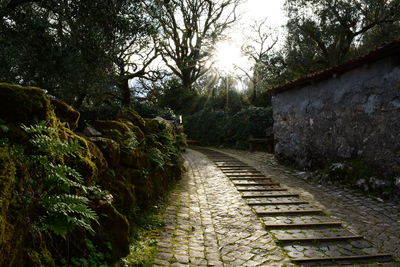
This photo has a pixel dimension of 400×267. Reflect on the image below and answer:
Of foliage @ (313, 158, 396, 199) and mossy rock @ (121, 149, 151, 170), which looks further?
foliage @ (313, 158, 396, 199)

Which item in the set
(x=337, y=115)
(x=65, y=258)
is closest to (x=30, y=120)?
(x=65, y=258)

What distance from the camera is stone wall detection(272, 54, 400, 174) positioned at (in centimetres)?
692

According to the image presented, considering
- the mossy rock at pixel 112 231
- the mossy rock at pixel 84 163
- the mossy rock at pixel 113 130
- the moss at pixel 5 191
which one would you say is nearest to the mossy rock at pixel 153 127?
the mossy rock at pixel 113 130

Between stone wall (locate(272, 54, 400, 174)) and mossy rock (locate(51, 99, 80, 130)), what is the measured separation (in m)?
7.01

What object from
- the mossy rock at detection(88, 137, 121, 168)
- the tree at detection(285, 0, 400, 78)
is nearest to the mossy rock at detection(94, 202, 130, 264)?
the mossy rock at detection(88, 137, 121, 168)

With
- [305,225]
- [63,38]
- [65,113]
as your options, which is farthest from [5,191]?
[63,38]

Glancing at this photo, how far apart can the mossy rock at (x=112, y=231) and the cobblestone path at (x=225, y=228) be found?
55 centimetres

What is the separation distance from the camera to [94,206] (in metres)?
3.33

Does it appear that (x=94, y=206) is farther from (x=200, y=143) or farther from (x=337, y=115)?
(x=200, y=143)

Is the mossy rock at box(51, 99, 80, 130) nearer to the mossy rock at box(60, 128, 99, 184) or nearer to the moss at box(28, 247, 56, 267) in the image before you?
the mossy rock at box(60, 128, 99, 184)

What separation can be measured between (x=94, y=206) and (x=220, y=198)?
13.0ft

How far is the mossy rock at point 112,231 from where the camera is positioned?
3240 mm

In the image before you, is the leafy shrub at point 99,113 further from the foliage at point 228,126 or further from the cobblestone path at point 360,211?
the foliage at point 228,126

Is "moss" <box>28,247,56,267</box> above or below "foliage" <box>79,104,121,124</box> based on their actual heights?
below
